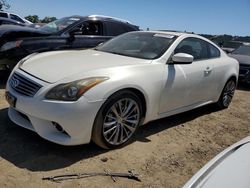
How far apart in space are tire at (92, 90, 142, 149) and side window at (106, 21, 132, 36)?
414cm

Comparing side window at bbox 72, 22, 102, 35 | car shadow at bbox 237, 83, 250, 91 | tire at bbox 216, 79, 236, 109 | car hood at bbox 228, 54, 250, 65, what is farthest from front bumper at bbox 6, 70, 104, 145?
car hood at bbox 228, 54, 250, 65

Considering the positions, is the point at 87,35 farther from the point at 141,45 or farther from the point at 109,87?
the point at 109,87

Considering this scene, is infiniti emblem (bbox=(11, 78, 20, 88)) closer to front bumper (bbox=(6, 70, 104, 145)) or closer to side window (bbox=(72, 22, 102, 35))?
front bumper (bbox=(6, 70, 104, 145))

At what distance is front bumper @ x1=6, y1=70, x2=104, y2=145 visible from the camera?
3713 mm

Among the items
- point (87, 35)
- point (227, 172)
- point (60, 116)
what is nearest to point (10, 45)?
point (87, 35)

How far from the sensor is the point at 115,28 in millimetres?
8352

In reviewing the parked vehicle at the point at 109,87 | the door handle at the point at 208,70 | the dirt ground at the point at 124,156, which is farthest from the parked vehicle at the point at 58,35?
the door handle at the point at 208,70

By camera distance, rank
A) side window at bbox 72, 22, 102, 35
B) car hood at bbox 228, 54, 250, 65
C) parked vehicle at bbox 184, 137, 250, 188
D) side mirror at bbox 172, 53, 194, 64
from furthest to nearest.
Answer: car hood at bbox 228, 54, 250, 65 < side window at bbox 72, 22, 102, 35 < side mirror at bbox 172, 53, 194, 64 < parked vehicle at bbox 184, 137, 250, 188

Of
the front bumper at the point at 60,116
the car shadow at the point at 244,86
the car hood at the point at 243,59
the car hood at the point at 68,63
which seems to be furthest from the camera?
the car hood at the point at 243,59

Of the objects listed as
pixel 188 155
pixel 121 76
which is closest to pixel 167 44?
pixel 121 76

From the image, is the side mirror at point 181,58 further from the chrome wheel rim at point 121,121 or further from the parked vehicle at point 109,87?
the chrome wheel rim at point 121,121

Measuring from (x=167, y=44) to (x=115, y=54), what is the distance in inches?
30.2

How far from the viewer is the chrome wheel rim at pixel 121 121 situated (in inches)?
161

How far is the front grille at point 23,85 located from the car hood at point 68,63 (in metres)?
0.11
